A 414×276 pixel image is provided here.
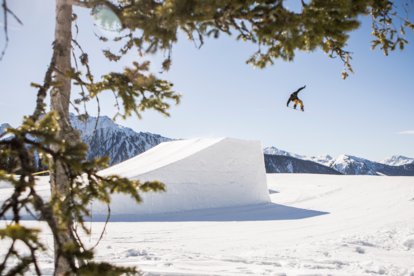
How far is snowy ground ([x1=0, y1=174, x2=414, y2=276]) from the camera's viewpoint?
6988mm

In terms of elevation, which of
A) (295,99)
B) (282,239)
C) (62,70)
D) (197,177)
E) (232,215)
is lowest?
(282,239)

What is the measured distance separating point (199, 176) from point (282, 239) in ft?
26.1

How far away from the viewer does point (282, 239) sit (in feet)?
34.0

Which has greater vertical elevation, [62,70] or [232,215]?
[62,70]

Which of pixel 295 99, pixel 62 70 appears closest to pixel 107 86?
pixel 62 70

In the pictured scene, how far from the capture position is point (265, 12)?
3.01 metres

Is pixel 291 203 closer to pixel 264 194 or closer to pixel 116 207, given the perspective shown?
pixel 264 194

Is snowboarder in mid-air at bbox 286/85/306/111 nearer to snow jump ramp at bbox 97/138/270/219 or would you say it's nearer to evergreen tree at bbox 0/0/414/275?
evergreen tree at bbox 0/0/414/275

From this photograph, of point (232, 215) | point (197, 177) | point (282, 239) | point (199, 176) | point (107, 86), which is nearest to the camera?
point (107, 86)

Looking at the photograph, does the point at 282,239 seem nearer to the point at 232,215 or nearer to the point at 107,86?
the point at 232,215

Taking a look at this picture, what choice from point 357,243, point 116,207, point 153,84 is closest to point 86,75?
point 153,84

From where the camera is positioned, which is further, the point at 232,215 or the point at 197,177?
the point at 197,177

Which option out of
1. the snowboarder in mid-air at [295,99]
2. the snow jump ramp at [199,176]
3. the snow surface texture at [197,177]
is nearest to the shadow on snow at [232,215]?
the snow surface texture at [197,177]

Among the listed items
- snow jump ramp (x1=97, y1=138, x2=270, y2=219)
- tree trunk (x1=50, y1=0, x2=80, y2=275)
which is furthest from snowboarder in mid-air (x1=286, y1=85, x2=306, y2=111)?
snow jump ramp (x1=97, y1=138, x2=270, y2=219)
